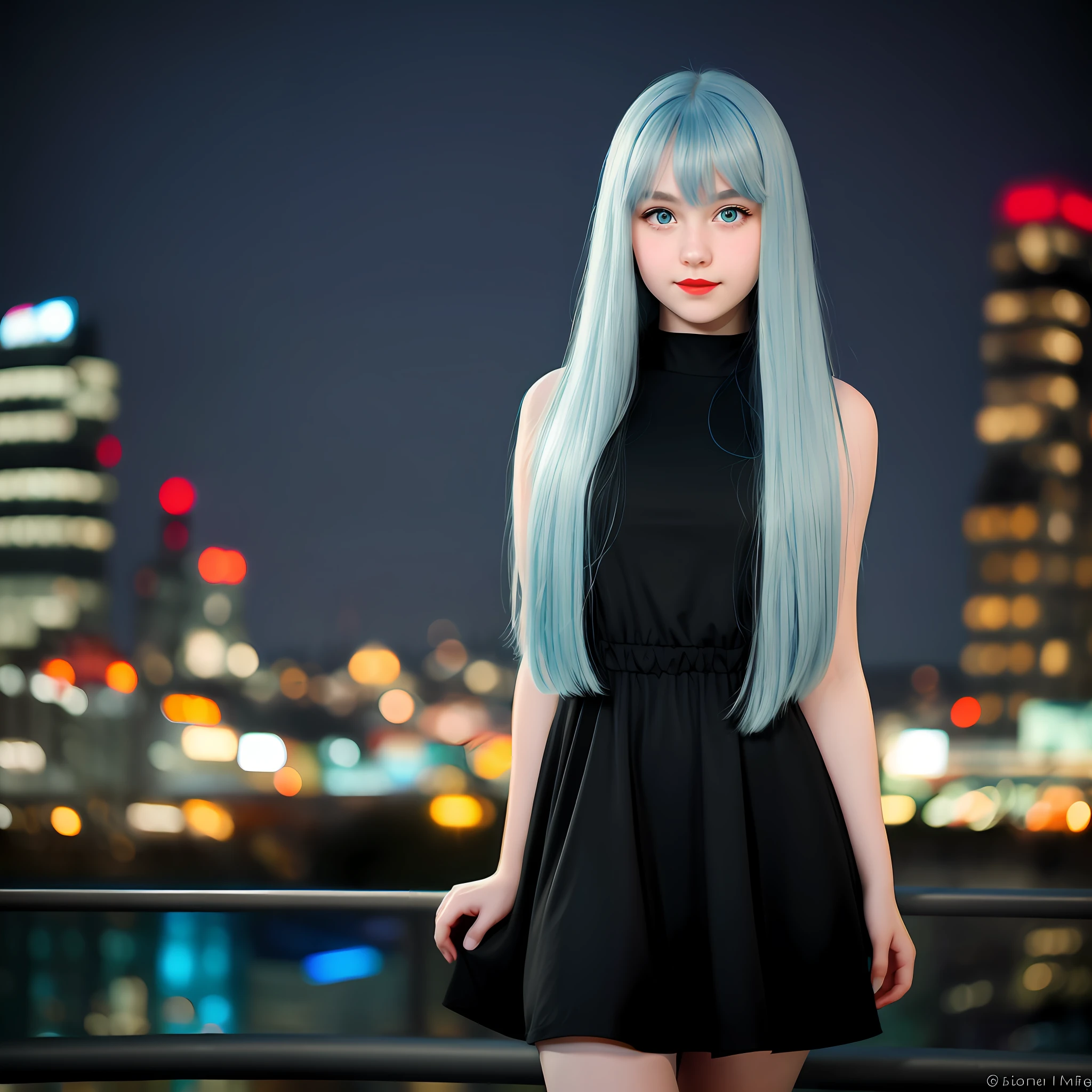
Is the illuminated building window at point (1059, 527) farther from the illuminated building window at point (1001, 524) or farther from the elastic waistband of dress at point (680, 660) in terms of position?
the elastic waistband of dress at point (680, 660)

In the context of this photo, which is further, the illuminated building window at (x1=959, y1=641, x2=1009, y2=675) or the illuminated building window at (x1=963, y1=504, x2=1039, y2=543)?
the illuminated building window at (x1=959, y1=641, x2=1009, y2=675)

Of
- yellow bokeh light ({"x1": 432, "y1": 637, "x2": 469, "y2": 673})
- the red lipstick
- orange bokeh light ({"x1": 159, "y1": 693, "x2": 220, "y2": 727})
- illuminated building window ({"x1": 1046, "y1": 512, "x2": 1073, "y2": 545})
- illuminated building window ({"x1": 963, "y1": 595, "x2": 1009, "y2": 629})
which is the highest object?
illuminated building window ({"x1": 1046, "y1": 512, "x2": 1073, "y2": 545})

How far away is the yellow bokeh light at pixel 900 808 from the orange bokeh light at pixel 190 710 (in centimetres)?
4106

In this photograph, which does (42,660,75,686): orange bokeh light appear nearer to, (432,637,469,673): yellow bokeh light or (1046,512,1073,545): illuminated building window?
(432,637,469,673): yellow bokeh light

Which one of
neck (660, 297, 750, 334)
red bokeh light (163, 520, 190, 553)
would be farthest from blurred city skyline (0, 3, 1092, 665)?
neck (660, 297, 750, 334)

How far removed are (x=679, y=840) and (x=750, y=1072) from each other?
267 mm

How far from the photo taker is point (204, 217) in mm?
65500

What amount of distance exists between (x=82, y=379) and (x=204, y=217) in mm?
13937

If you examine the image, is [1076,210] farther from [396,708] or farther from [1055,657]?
[396,708]

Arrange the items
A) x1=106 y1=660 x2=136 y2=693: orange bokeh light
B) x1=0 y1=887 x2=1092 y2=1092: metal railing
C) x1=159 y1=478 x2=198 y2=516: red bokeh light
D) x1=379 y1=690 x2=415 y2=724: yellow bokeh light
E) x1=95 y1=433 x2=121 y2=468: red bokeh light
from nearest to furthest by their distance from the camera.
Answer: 1. x1=0 y1=887 x2=1092 y2=1092: metal railing
2. x1=106 y1=660 x2=136 y2=693: orange bokeh light
3. x1=159 y1=478 x2=198 y2=516: red bokeh light
4. x1=379 y1=690 x2=415 y2=724: yellow bokeh light
5. x1=95 y1=433 x2=121 y2=468: red bokeh light

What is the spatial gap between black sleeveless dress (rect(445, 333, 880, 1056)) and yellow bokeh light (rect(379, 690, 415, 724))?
216 ft

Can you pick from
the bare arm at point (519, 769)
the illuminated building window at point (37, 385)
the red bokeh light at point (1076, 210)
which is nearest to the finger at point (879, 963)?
the bare arm at point (519, 769)

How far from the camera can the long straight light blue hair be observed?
42.5 inches

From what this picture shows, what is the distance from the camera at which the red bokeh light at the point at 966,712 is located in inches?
2418
